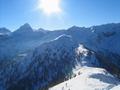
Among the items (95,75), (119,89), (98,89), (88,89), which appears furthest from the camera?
(95,75)

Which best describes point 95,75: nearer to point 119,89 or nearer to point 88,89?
point 88,89

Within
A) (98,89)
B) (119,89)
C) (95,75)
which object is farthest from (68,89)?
(119,89)

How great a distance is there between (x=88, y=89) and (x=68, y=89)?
1113 centimetres

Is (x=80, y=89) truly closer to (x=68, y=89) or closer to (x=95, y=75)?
(x=68, y=89)

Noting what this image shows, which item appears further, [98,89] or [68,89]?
[68,89]

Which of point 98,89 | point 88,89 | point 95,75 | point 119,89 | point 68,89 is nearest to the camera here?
point 119,89

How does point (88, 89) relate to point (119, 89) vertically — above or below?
below

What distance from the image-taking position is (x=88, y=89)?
65.6 metres

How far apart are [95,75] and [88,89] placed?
113 feet

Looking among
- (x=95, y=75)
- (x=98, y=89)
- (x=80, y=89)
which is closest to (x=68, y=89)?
(x=80, y=89)

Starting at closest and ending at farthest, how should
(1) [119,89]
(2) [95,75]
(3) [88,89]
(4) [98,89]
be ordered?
(1) [119,89] → (4) [98,89] → (3) [88,89] → (2) [95,75]

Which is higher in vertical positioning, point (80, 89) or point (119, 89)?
point (119, 89)

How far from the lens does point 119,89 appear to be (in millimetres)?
34125

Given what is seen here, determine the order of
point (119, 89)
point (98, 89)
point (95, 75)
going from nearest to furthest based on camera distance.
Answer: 1. point (119, 89)
2. point (98, 89)
3. point (95, 75)
